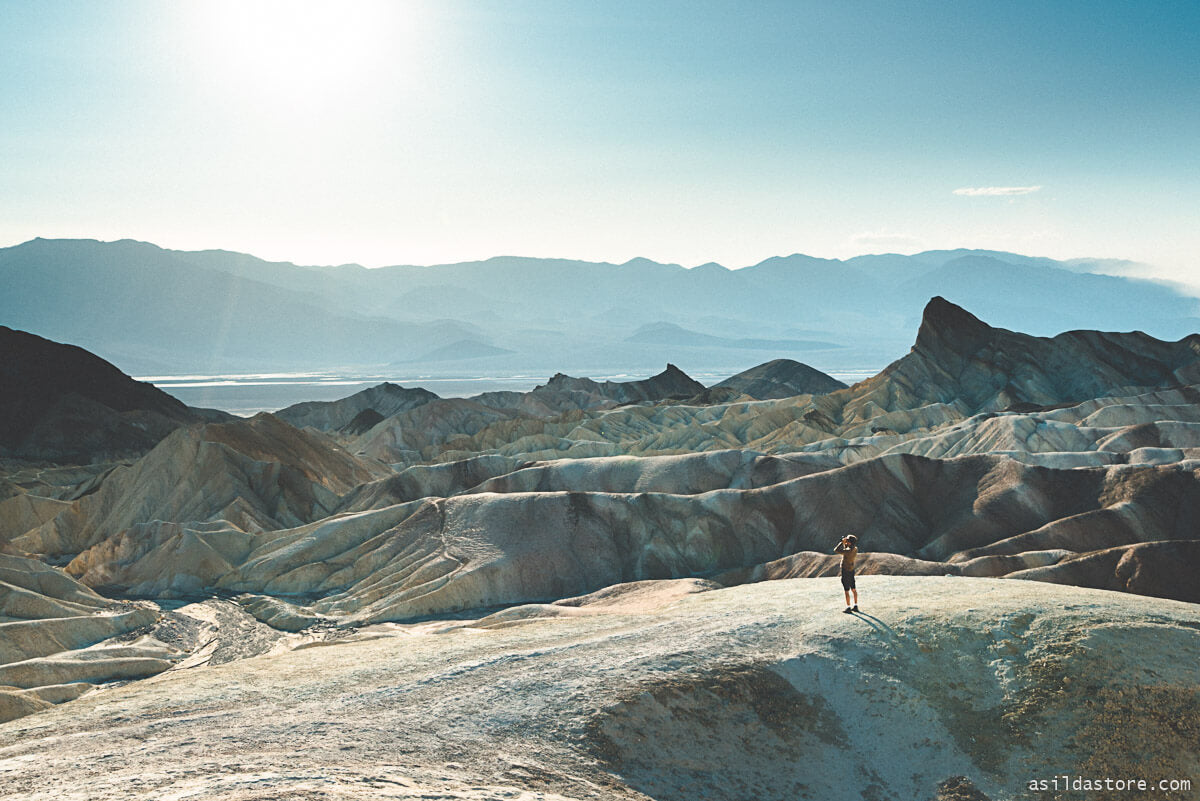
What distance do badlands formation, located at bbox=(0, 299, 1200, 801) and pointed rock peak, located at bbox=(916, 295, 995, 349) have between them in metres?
11.5

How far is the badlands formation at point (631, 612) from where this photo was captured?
739 inches

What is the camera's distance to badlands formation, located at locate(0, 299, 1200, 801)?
18.8 meters

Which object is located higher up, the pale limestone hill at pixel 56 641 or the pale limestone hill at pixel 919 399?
the pale limestone hill at pixel 919 399

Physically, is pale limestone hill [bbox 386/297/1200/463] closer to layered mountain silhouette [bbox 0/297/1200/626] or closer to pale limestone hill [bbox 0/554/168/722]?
layered mountain silhouette [bbox 0/297/1200/626]

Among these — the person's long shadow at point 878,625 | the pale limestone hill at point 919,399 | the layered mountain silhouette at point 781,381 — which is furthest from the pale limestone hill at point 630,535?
the layered mountain silhouette at point 781,381

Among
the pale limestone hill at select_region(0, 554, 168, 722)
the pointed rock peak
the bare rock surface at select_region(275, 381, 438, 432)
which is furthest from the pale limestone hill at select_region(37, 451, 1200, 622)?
the bare rock surface at select_region(275, 381, 438, 432)

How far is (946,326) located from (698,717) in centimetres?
A: 11292

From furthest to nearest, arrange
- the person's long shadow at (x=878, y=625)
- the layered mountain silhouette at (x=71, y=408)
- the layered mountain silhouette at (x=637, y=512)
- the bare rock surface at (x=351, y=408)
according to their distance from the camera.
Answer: the bare rock surface at (x=351, y=408)
the layered mountain silhouette at (x=71, y=408)
the layered mountain silhouette at (x=637, y=512)
the person's long shadow at (x=878, y=625)

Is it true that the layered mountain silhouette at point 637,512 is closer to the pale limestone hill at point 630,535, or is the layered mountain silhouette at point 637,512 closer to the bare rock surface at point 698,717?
the pale limestone hill at point 630,535

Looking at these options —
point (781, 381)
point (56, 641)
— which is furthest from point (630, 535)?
point (781, 381)

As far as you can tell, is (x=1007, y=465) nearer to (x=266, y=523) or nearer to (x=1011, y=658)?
(x=1011, y=658)

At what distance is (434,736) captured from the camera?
1909 cm

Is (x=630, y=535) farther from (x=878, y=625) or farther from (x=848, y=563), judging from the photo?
(x=848, y=563)

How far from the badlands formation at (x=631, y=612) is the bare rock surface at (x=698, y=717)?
0.27 ft
